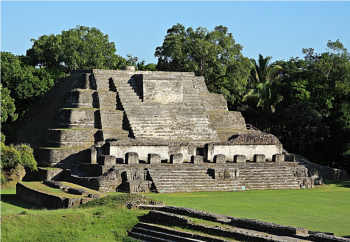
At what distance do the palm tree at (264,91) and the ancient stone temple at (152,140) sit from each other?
8.38 metres

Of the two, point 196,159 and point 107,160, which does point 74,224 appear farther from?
point 196,159

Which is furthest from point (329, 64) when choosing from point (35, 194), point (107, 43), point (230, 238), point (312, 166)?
point (230, 238)

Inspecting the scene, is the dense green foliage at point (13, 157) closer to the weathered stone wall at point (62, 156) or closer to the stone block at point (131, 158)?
the weathered stone wall at point (62, 156)

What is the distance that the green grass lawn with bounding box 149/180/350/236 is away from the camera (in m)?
19.2

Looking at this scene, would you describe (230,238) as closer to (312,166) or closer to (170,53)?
(312,166)

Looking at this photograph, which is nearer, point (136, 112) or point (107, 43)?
point (136, 112)

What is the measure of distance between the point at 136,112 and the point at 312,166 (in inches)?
452

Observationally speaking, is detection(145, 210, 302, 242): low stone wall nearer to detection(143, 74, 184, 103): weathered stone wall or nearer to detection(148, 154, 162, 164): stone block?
detection(148, 154, 162, 164): stone block

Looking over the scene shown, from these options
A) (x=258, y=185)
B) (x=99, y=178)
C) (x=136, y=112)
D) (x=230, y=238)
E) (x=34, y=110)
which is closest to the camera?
(x=230, y=238)

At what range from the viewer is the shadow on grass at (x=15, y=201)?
22.9 metres

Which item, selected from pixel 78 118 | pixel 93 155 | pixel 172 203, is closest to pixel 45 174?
pixel 93 155

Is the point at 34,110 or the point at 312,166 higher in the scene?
the point at 34,110

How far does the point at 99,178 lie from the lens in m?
26.9

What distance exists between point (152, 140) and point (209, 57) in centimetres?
1230
